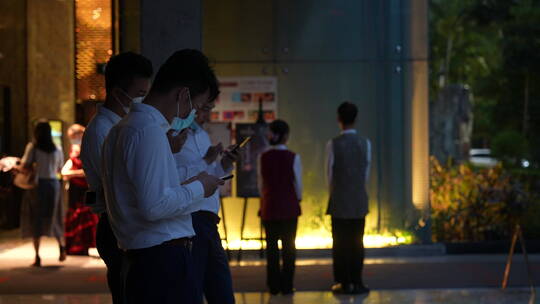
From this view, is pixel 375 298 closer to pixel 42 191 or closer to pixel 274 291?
pixel 274 291

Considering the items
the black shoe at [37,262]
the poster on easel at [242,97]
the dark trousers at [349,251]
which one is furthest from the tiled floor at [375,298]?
the poster on easel at [242,97]

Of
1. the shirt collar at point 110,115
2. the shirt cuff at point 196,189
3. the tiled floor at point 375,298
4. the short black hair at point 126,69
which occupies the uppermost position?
the short black hair at point 126,69

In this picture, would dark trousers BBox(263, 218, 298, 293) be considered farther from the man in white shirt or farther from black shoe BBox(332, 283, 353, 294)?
the man in white shirt

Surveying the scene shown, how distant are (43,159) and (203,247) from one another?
18.7ft

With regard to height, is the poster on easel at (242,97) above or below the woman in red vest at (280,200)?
above

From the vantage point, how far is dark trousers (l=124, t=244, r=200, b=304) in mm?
3605

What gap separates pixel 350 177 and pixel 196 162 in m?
3.38

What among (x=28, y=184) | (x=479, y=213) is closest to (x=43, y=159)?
(x=28, y=184)

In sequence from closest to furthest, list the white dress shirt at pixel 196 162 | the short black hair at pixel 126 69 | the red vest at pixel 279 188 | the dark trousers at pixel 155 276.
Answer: the dark trousers at pixel 155 276
the short black hair at pixel 126 69
the white dress shirt at pixel 196 162
the red vest at pixel 279 188

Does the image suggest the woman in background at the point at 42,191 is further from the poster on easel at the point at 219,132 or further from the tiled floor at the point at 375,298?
the tiled floor at the point at 375,298

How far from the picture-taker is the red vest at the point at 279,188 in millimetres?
8586

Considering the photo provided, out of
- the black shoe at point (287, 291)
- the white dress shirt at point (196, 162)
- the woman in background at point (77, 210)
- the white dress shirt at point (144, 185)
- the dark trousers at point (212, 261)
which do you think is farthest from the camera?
the woman in background at point (77, 210)

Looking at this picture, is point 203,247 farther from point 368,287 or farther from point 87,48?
point 87,48

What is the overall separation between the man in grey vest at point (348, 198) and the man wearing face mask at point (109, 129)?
13.7 ft
